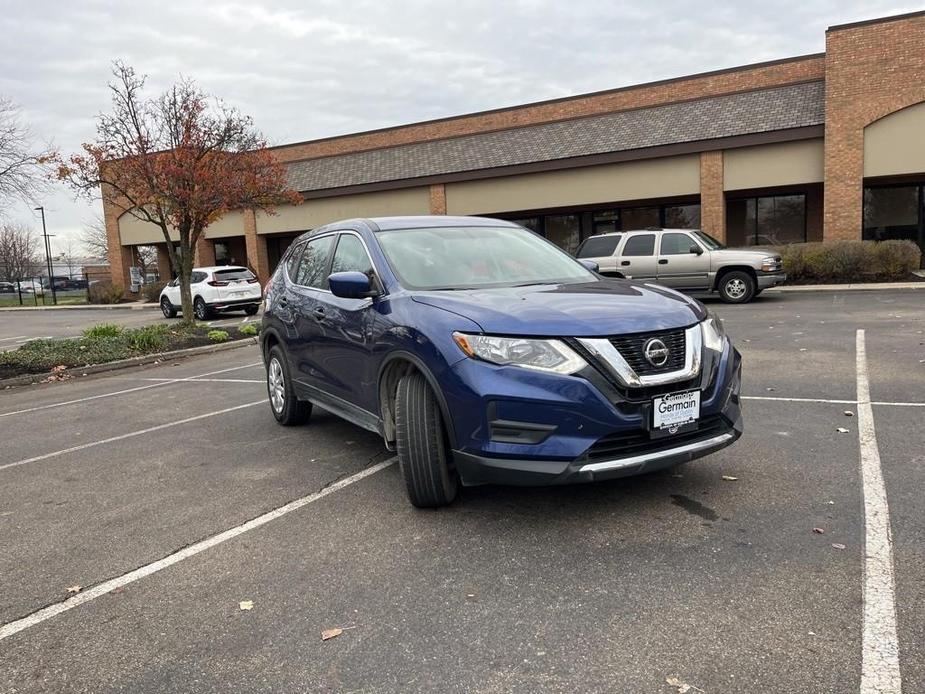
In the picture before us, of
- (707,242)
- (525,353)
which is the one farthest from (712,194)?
(525,353)

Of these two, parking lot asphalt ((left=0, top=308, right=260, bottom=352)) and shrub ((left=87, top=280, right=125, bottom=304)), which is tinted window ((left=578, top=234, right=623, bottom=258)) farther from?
shrub ((left=87, top=280, right=125, bottom=304))

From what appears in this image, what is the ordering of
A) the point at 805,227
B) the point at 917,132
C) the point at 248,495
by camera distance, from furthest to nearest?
the point at 805,227 < the point at 917,132 < the point at 248,495

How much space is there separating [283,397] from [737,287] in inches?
502

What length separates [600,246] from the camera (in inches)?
680

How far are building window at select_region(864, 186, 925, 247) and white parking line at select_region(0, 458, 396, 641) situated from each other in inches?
898

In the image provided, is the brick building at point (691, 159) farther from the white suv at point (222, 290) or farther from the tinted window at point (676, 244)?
the white suv at point (222, 290)

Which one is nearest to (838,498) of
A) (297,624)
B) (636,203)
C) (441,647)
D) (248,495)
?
(441,647)

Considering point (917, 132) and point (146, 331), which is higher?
point (917, 132)

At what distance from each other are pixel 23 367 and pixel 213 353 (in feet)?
10.3

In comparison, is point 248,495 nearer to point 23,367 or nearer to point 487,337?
point 487,337

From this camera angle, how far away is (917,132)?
19.6m

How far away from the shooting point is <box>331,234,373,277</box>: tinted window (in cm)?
489

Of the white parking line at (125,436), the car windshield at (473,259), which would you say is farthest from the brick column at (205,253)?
the car windshield at (473,259)

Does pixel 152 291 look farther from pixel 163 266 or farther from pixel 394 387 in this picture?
pixel 394 387
